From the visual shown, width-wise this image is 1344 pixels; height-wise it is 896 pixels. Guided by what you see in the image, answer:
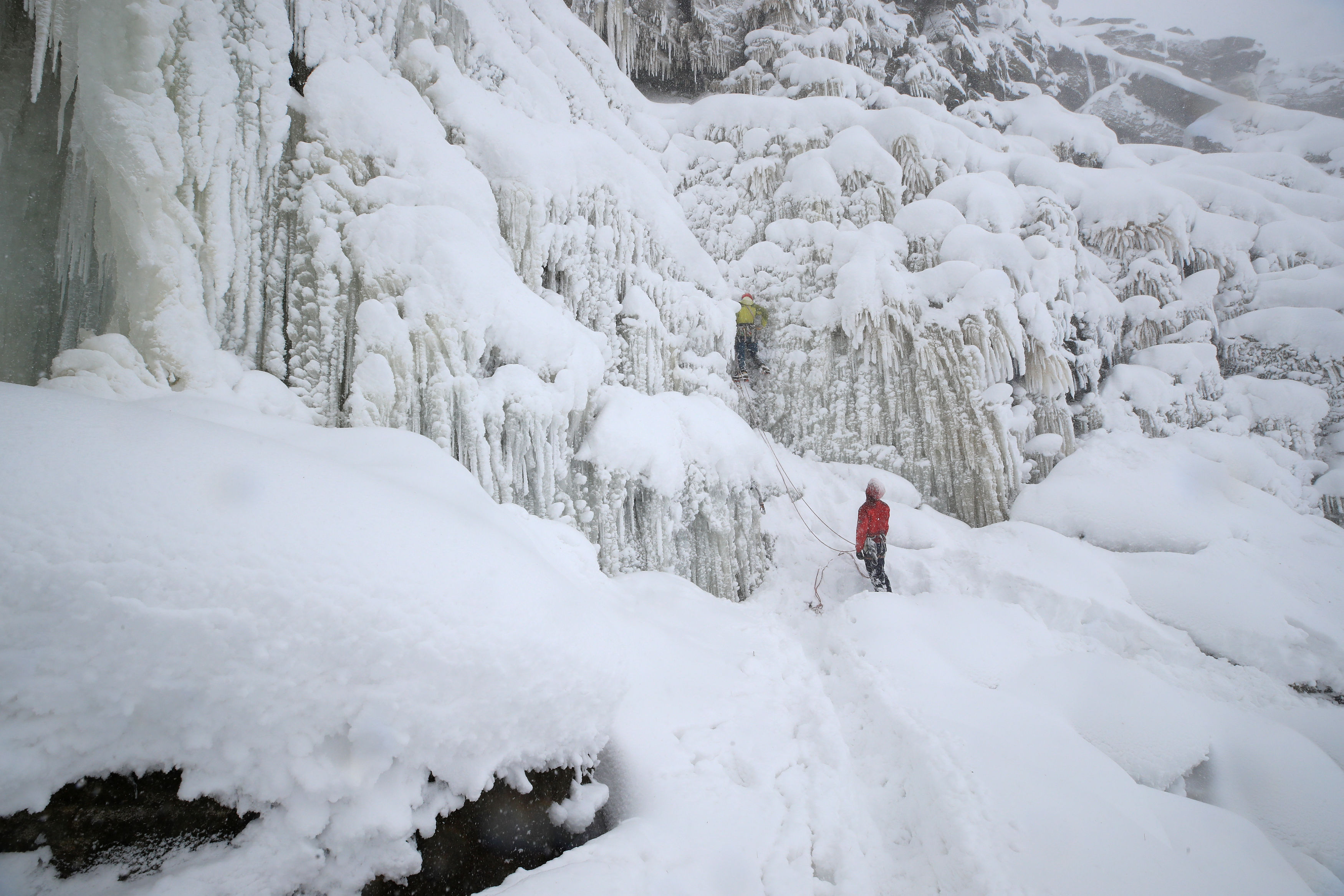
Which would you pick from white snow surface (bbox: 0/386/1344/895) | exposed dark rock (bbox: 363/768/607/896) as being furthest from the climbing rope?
exposed dark rock (bbox: 363/768/607/896)

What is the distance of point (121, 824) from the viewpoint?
1.34 m

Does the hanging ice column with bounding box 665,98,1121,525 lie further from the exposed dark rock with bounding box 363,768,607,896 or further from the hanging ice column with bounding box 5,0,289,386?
the exposed dark rock with bounding box 363,768,607,896

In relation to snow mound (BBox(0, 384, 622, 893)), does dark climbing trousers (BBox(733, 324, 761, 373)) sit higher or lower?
higher

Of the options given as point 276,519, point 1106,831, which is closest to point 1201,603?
point 1106,831

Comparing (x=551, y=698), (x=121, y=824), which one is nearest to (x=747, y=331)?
(x=551, y=698)

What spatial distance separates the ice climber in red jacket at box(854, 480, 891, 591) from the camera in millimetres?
5746

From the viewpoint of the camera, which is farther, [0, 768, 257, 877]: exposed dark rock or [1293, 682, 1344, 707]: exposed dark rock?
[1293, 682, 1344, 707]: exposed dark rock

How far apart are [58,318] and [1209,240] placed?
1338cm

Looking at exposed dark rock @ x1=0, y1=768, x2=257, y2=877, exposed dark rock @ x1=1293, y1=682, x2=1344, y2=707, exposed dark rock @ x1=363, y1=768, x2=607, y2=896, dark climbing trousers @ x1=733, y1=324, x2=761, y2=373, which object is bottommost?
exposed dark rock @ x1=1293, y1=682, x2=1344, y2=707

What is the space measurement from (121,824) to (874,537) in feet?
18.9

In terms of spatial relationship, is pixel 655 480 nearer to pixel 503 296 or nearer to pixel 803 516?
pixel 503 296

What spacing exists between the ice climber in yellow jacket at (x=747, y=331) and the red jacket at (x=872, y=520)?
2.76 m

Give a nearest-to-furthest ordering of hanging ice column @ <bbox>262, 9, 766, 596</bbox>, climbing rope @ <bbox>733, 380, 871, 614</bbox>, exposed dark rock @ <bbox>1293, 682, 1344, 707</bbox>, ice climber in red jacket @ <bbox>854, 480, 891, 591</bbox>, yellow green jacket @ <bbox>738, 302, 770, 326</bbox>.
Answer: hanging ice column @ <bbox>262, 9, 766, 596</bbox> → exposed dark rock @ <bbox>1293, 682, 1344, 707</bbox> → ice climber in red jacket @ <bbox>854, 480, 891, 591</bbox> → climbing rope @ <bbox>733, 380, 871, 614</bbox> → yellow green jacket @ <bbox>738, 302, 770, 326</bbox>

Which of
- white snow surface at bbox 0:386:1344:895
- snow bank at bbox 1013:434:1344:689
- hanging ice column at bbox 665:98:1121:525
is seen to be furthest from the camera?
hanging ice column at bbox 665:98:1121:525
